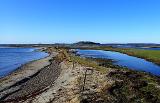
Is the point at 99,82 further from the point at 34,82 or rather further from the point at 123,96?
the point at 34,82

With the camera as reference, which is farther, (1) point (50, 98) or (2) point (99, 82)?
(2) point (99, 82)

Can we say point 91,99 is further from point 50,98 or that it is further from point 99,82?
point 99,82

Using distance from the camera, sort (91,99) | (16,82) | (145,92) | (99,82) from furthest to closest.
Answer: (16,82) < (99,82) < (145,92) < (91,99)

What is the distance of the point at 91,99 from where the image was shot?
2998 cm

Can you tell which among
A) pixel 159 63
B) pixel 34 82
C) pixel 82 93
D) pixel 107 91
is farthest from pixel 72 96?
pixel 159 63

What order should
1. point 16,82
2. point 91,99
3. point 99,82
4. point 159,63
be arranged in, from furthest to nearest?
point 159,63, point 16,82, point 99,82, point 91,99

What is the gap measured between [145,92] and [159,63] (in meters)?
44.2

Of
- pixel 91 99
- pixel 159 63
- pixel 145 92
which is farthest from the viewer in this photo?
pixel 159 63

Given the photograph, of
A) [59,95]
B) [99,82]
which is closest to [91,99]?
[59,95]

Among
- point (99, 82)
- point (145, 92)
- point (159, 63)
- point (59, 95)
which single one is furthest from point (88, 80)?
point (159, 63)

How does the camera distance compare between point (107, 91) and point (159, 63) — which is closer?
point (107, 91)

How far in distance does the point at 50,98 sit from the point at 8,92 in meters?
9.34

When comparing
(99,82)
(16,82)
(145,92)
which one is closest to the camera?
(145,92)

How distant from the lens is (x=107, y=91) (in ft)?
106
